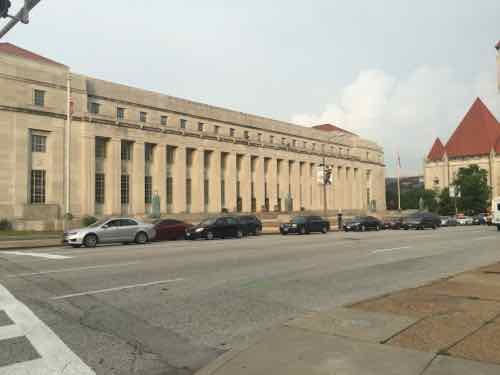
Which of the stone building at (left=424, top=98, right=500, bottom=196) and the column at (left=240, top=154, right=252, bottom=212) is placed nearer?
the column at (left=240, top=154, right=252, bottom=212)

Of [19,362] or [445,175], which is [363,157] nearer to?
[445,175]

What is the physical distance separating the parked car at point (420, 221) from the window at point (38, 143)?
3808cm

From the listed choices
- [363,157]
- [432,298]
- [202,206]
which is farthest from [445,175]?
[432,298]

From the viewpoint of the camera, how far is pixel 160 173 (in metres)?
55.1

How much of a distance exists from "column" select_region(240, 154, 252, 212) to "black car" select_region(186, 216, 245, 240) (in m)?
37.0

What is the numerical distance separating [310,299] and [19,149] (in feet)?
139

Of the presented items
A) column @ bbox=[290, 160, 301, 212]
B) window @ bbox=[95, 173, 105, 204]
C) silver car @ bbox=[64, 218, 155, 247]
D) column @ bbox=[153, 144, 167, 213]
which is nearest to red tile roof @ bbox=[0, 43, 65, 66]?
window @ bbox=[95, 173, 105, 204]

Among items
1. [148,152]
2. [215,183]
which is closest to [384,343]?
[148,152]

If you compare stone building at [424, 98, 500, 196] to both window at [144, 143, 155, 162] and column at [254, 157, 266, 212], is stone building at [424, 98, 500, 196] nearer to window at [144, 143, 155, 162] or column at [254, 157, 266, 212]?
column at [254, 157, 266, 212]

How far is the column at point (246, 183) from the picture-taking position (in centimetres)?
6681

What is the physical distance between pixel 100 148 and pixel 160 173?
8285 millimetres

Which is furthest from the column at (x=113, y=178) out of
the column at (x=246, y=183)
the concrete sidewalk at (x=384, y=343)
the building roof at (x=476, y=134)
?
the building roof at (x=476, y=134)

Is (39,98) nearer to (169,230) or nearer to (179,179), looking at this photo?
(179,179)

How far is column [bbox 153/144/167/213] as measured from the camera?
54750mm
